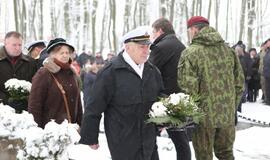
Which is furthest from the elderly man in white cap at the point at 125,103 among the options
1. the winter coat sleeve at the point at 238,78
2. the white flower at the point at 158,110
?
the winter coat sleeve at the point at 238,78

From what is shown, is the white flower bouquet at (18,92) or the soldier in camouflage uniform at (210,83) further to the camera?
the white flower bouquet at (18,92)

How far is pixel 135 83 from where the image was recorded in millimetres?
4605

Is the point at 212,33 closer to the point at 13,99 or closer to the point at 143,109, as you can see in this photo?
the point at 143,109

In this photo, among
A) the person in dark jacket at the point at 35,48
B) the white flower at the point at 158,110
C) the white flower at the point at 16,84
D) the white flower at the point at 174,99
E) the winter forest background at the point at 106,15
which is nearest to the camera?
the white flower at the point at 158,110

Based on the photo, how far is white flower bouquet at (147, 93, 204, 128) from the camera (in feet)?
15.0

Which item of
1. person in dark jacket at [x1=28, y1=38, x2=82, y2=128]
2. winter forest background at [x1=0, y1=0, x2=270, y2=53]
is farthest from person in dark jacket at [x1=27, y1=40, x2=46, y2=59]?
winter forest background at [x1=0, y1=0, x2=270, y2=53]

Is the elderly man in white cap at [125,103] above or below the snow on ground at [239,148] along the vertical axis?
above

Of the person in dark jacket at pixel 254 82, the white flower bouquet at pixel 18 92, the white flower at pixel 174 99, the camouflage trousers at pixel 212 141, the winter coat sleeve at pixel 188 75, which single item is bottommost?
the person in dark jacket at pixel 254 82

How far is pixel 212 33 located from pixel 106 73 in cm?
163

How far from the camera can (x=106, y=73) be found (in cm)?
460

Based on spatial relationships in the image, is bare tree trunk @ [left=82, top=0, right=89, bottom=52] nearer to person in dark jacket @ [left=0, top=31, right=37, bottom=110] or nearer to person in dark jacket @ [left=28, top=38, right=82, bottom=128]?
person in dark jacket @ [left=0, top=31, right=37, bottom=110]

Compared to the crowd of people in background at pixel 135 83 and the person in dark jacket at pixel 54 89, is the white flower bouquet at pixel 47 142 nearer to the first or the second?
the crowd of people in background at pixel 135 83

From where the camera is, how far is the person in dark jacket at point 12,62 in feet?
21.7

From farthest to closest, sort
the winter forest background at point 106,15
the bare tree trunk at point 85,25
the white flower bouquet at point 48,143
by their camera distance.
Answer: the winter forest background at point 106,15
the bare tree trunk at point 85,25
the white flower bouquet at point 48,143
